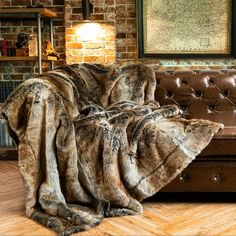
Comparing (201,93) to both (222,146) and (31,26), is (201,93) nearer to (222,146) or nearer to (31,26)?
(222,146)

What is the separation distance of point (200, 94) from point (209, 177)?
0.88m

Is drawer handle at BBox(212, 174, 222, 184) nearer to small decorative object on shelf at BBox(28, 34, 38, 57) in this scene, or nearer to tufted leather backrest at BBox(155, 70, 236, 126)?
tufted leather backrest at BBox(155, 70, 236, 126)

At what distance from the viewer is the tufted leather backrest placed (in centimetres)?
322

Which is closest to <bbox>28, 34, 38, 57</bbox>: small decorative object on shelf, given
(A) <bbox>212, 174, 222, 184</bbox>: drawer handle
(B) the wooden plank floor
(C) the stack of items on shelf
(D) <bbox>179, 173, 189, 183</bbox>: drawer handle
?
(C) the stack of items on shelf

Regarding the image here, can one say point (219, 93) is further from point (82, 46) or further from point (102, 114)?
point (82, 46)

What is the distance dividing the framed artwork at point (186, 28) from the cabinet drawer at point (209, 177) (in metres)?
2.04

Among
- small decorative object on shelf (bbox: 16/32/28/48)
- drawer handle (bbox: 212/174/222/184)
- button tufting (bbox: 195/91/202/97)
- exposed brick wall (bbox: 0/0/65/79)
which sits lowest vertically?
drawer handle (bbox: 212/174/222/184)

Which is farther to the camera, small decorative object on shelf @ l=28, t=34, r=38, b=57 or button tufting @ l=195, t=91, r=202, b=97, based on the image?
small decorative object on shelf @ l=28, t=34, r=38, b=57

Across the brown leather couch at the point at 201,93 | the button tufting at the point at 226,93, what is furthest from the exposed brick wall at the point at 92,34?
the button tufting at the point at 226,93

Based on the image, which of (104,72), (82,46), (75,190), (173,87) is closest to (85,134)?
(75,190)

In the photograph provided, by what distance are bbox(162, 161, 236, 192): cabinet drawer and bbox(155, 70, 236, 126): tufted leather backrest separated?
71 cm

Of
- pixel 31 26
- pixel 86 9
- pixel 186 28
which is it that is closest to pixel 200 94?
pixel 186 28

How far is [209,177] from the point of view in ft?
8.41

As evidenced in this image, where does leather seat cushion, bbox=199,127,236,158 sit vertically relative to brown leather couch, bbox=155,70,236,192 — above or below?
below
